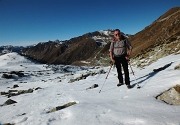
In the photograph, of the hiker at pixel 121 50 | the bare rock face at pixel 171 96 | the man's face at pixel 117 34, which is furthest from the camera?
the hiker at pixel 121 50

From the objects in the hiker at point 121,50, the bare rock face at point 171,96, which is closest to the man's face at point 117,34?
the hiker at point 121,50

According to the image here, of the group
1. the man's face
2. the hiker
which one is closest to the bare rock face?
the hiker

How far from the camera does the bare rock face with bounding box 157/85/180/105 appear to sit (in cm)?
624

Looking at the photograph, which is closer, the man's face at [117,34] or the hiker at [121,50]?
the man's face at [117,34]

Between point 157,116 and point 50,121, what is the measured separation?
3633 mm

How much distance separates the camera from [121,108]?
609 cm

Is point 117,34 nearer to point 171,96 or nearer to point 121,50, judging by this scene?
point 121,50

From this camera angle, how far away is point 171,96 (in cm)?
646

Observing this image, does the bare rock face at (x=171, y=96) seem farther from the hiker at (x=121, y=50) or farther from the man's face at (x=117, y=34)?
the man's face at (x=117, y=34)

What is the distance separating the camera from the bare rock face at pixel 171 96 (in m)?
6.24

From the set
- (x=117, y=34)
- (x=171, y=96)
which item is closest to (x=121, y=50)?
(x=117, y=34)

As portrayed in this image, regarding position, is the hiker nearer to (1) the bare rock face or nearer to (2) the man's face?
(2) the man's face

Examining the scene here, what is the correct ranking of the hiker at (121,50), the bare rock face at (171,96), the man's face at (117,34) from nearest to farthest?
the bare rock face at (171,96) → the man's face at (117,34) → the hiker at (121,50)

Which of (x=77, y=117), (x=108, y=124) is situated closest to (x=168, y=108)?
(x=108, y=124)
